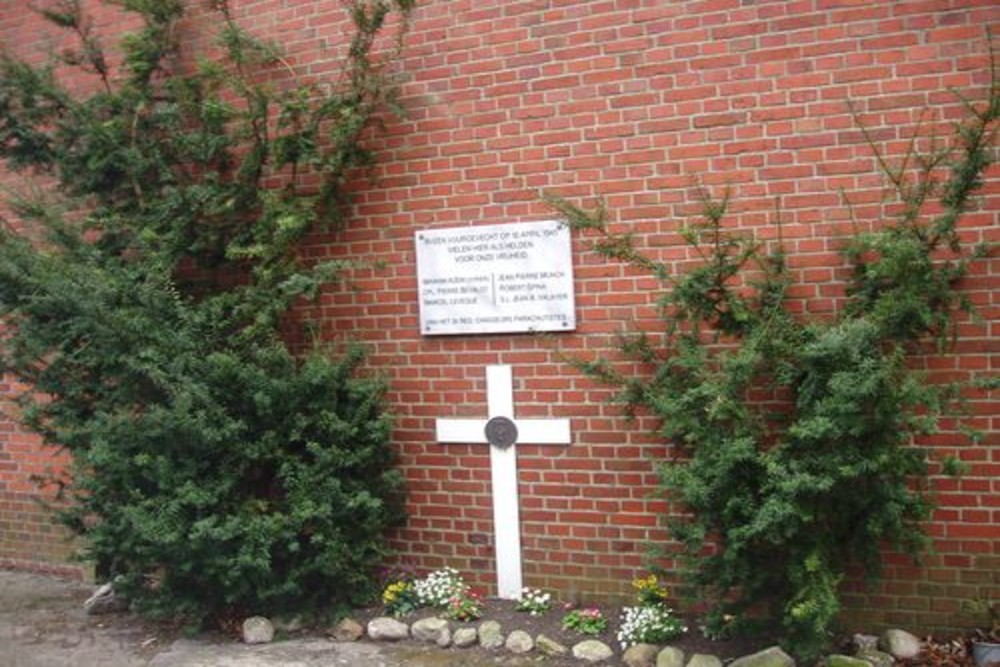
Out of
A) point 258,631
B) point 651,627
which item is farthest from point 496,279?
point 258,631

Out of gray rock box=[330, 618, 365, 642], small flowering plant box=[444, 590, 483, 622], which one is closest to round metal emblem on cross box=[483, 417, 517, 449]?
small flowering plant box=[444, 590, 483, 622]

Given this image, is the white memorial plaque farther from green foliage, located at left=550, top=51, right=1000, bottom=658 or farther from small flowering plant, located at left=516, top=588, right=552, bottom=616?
small flowering plant, located at left=516, top=588, right=552, bottom=616

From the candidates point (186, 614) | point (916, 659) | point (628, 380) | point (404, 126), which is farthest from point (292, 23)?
point (916, 659)

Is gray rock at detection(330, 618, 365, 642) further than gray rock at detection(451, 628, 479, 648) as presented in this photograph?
Yes

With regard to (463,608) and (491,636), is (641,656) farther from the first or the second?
(463,608)

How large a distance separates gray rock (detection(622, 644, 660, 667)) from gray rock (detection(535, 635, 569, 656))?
34cm

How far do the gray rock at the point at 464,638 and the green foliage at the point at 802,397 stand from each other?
130cm

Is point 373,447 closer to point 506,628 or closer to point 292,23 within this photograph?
point 506,628

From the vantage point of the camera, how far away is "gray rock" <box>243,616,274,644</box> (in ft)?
17.4

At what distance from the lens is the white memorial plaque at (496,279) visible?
206 inches

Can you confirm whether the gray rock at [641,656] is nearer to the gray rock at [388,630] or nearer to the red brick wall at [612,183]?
the red brick wall at [612,183]

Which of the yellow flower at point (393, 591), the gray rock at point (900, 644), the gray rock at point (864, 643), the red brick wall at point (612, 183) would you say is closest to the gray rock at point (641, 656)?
the red brick wall at point (612, 183)

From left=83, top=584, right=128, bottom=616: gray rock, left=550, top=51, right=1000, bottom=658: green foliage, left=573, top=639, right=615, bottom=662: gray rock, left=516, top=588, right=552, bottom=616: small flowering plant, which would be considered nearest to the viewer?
left=550, top=51, right=1000, bottom=658: green foliage

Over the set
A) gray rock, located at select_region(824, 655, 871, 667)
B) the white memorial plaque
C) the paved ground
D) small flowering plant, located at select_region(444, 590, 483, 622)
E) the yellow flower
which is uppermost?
the white memorial plaque
